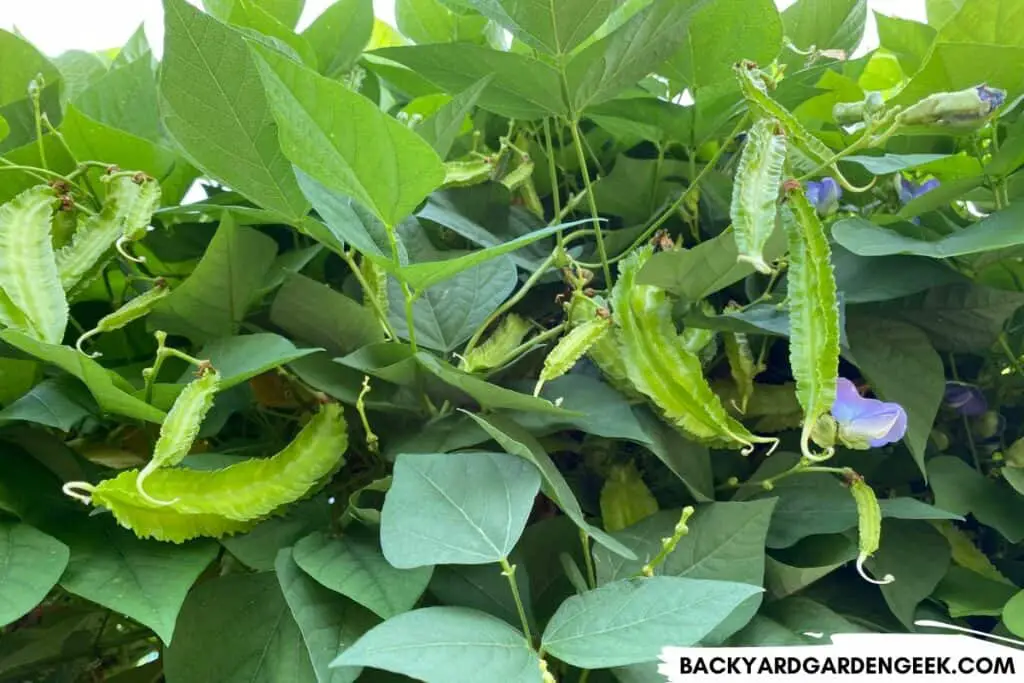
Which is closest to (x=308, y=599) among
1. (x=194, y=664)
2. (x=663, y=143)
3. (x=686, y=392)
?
(x=194, y=664)

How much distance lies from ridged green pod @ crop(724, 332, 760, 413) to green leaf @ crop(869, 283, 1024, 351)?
0.24ft

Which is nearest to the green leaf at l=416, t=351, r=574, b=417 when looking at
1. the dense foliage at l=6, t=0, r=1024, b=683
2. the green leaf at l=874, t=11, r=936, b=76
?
the dense foliage at l=6, t=0, r=1024, b=683

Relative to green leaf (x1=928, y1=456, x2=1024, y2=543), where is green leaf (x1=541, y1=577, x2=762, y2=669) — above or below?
above

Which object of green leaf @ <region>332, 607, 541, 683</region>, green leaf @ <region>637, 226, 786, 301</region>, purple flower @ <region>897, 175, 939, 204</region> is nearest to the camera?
green leaf @ <region>332, 607, 541, 683</region>

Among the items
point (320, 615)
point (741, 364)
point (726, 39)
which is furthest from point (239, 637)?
point (726, 39)

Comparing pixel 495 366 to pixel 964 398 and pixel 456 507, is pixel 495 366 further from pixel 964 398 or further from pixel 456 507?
pixel 964 398

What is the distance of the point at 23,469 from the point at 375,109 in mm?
209

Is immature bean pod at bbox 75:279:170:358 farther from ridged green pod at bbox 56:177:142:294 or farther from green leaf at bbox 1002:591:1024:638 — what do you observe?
green leaf at bbox 1002:591:1024:638

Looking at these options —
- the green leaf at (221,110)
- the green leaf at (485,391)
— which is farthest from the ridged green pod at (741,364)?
the green leaf at (221,110)

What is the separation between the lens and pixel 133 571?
1.03ft

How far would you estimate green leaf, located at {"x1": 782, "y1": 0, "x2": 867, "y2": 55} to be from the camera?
503 millimetres

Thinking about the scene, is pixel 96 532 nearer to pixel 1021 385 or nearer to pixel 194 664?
pixel 194 664

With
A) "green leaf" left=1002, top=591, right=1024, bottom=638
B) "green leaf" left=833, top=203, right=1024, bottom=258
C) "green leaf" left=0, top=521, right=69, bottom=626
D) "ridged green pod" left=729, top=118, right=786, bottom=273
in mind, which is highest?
"ridged green pod" left=729, top=118, right=786, bottom=273

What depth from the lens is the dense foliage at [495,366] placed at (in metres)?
0.31
